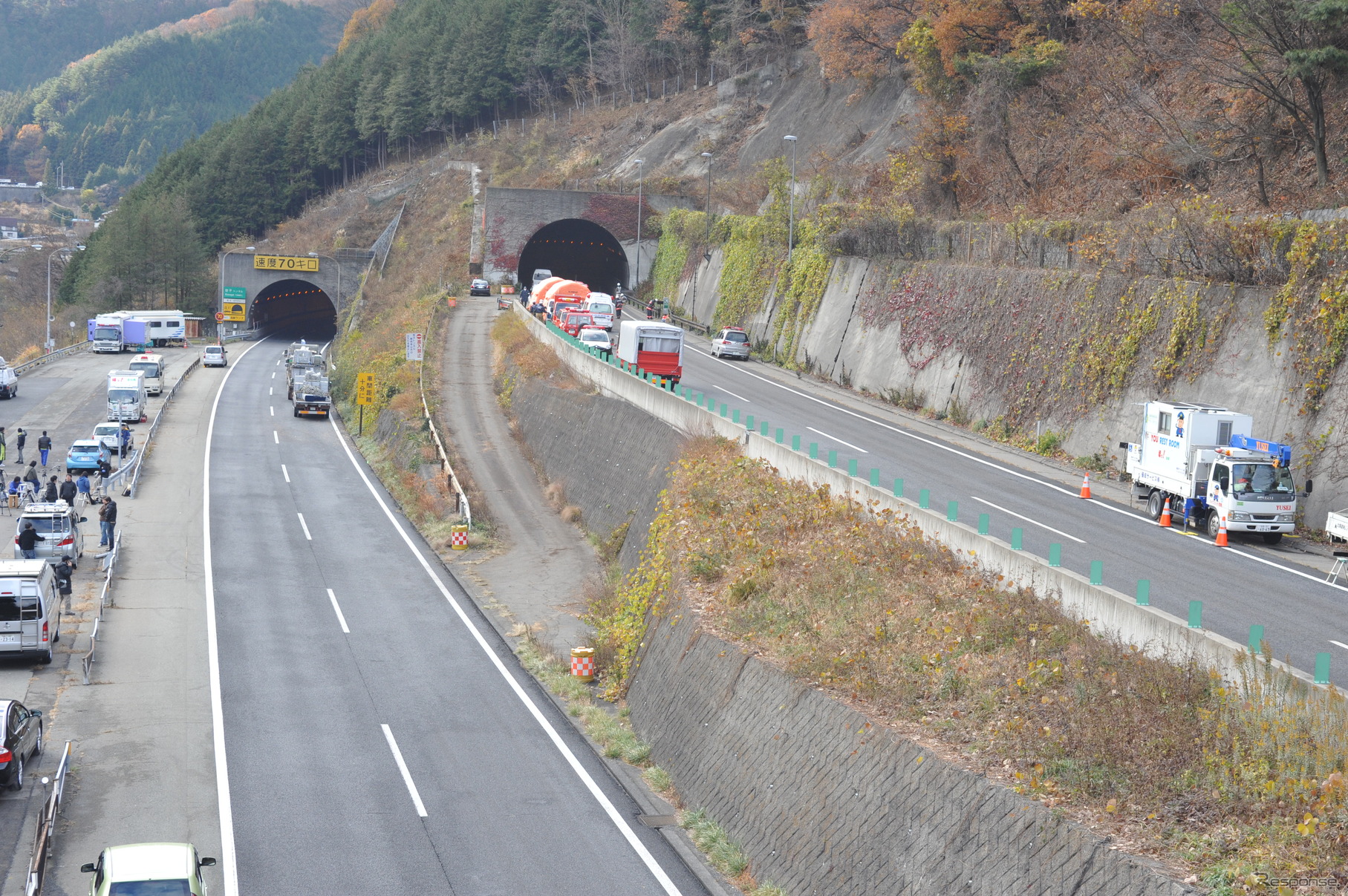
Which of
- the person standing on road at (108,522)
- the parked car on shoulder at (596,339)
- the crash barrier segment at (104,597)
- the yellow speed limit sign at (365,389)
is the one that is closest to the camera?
the crash barrier segment at (104,597)

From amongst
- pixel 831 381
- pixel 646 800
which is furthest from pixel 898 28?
pixel 646 800

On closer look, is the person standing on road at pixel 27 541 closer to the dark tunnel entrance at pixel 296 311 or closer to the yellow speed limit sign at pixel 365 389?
the yellow speed limit sign at pixel 365 389

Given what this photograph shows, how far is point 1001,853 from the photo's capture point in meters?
12.0

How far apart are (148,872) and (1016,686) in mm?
10858

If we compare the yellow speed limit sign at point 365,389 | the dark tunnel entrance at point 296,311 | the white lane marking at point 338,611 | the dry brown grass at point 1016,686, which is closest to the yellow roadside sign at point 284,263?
the dark tunnel entrance at point 296,311

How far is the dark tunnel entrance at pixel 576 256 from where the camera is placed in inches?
3408

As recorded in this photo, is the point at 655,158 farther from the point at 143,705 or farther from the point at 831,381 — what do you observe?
the point at 143,705

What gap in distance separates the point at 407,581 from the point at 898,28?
48.4 meters

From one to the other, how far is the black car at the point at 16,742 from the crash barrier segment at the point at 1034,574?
1558cm

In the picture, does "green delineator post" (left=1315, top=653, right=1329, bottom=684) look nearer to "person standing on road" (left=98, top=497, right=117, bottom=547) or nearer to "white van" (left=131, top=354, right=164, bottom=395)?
"person standing on road" (left=98, top=497, right=117, bottom=547)

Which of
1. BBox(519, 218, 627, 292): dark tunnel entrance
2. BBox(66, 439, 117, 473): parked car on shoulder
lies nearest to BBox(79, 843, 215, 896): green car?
BBox(66, 439, 117, 473): parked car on shoulder

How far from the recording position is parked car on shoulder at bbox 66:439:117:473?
42.3 metres

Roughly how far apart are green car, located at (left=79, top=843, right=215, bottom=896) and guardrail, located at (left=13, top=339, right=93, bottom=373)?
6242 cm

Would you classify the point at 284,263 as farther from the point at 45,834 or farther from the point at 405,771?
the point at 45,834
